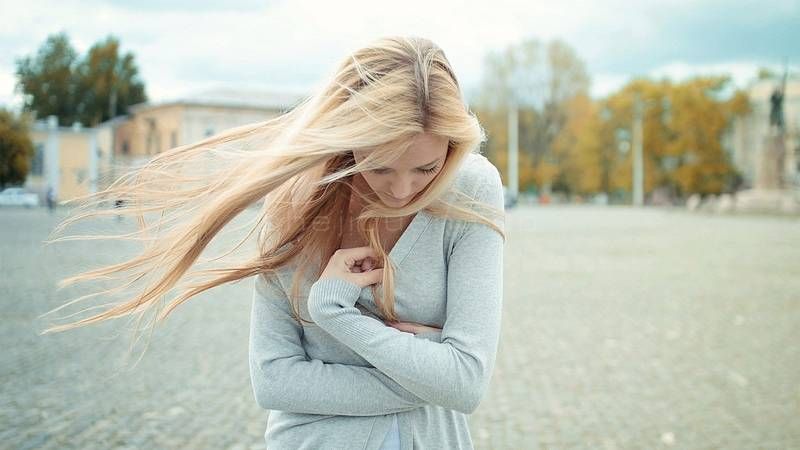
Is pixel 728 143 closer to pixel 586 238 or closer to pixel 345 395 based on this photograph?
pixel 586 238

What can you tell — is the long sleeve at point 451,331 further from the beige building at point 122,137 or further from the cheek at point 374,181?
the beige building at point 122,137

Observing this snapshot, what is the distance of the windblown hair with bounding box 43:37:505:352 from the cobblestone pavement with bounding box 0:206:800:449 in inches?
32.0

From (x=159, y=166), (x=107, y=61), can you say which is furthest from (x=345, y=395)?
(x=107, y=61)

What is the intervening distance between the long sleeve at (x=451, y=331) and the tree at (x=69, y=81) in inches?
303

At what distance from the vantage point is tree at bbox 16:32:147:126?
10016mm

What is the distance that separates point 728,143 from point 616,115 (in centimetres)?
894

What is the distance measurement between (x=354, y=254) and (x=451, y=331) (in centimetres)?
28

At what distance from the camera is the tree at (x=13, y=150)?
23.7ft

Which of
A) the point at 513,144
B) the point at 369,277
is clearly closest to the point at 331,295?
the point at 369,277

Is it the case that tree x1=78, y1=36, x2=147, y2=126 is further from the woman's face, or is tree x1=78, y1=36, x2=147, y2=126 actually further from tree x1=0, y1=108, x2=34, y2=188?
the woman's face

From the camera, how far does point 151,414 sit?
5.26m

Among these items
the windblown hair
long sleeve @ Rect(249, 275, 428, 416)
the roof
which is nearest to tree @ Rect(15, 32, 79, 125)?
the windblown hair

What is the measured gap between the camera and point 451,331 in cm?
190

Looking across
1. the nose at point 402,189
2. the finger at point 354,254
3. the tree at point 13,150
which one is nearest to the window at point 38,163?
the tree at point 13,150
